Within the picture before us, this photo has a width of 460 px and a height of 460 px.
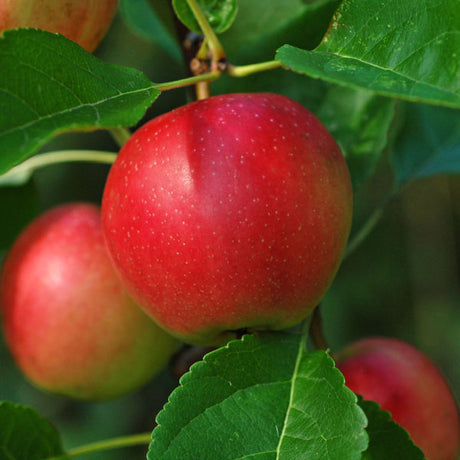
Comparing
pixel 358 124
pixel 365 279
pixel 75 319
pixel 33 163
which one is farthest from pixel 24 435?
pixel 365 279

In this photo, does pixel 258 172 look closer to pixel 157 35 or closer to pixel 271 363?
pixel 271 363

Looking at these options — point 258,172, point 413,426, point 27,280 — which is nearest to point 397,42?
point 258,172

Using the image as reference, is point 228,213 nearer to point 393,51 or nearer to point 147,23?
point 393,51

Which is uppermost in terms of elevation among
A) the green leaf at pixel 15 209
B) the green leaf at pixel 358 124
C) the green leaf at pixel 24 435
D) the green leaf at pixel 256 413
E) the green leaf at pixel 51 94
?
the green leaf at pixel 51 94

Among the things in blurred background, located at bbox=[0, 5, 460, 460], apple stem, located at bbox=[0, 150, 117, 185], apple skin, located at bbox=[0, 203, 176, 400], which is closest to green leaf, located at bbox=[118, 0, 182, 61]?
apple stem, located at bbox=[0, 150, 117, 185]

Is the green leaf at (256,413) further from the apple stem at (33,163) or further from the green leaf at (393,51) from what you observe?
the apple stem at (33,163)

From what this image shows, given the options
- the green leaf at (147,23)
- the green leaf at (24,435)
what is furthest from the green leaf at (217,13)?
the green leaf at (24,435)
